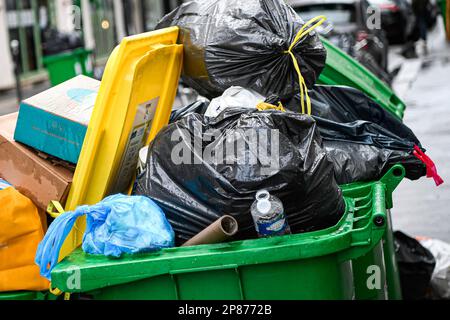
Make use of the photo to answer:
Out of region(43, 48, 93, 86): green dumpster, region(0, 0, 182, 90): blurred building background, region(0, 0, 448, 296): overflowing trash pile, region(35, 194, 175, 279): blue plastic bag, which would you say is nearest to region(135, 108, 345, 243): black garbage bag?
region(0, 0, 448, 296): overflowing trash pile

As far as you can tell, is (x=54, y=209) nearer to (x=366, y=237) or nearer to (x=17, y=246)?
(x=17, y=246)

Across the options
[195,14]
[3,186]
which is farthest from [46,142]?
[195,14]

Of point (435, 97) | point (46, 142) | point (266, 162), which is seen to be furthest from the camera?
point (435, 97)

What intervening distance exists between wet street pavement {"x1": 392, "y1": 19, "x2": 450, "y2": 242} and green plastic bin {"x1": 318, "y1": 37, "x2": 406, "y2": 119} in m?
1.20

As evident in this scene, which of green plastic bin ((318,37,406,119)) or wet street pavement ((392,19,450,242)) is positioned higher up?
green plastic bin ((318,37,406,119))

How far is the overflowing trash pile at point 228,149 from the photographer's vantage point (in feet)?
9.50

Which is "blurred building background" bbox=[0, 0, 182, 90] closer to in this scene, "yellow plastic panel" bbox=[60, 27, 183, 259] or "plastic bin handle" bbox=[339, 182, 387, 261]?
"yellow plastic panel" bbox=[60, 27, 183, 259]

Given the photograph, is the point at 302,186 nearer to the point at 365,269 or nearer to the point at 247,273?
the point at 247,273

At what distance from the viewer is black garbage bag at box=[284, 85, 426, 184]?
3738 millimetres

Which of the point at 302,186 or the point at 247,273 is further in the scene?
the point at 302,186

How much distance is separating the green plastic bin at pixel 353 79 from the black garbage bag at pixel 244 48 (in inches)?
42.7

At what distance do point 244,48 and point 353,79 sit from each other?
1.51 m
